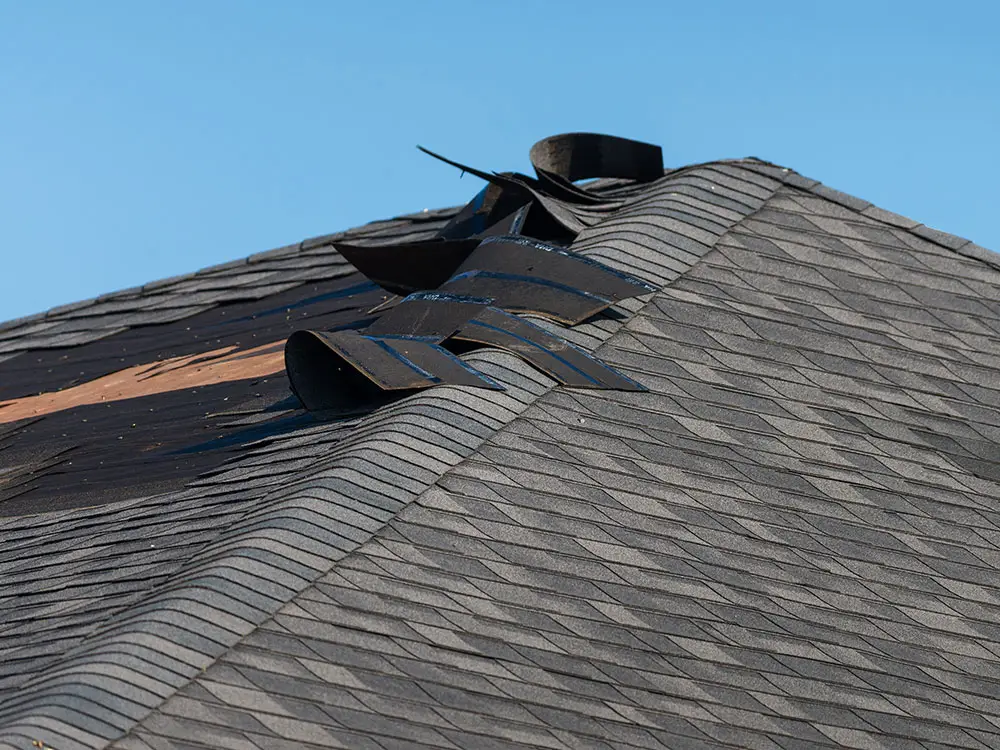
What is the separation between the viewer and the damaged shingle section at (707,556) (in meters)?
7.88

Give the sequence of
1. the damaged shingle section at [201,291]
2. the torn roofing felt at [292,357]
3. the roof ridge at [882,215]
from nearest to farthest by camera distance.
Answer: the torn roofing felt at [292,357]
the roof ridge at [882,215]
the damaged shingle section at [201,291]

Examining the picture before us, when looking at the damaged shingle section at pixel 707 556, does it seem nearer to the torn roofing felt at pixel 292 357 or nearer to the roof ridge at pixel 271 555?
the roof ridge at pixel 271 555

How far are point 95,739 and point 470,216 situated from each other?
7812 mm

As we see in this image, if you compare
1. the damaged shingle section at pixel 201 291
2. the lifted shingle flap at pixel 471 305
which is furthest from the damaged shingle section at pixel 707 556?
the damaged shingle section at pixel 201 291

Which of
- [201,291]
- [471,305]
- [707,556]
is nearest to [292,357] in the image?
[471,305]

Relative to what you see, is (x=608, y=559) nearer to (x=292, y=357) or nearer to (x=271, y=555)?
(x=271, y=555)

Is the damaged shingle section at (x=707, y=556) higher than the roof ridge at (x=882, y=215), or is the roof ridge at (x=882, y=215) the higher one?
the roof ridge at (x=882, y=215)

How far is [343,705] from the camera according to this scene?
7582 millimetres

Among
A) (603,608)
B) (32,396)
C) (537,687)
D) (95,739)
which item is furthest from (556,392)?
(32,396)

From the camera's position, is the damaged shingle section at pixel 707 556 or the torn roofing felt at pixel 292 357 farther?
the torn roofing felt at pixel 292 357

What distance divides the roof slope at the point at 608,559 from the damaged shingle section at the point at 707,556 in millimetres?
20

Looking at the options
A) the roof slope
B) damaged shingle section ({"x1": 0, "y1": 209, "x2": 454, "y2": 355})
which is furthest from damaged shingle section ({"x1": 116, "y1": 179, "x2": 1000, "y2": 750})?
damaged shingle section ({"x1": 0, "y1": 209, "x2": 454, "y2": 355})

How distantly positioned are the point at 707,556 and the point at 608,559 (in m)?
0.64

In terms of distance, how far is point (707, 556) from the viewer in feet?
31.3
